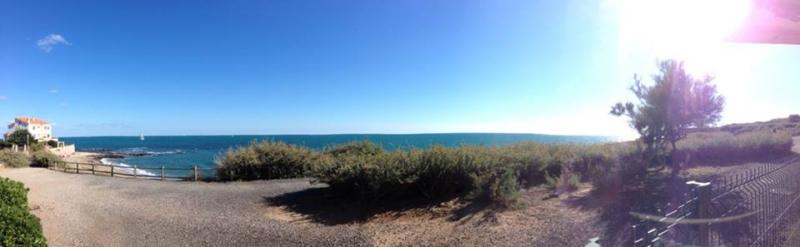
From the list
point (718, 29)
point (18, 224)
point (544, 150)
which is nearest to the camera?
point (718, 29)

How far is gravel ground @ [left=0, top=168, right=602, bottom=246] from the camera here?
542 centimetres

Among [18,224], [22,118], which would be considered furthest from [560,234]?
[22,118]

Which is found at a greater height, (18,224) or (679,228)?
(679,228)

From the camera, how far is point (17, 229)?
15.9 ft

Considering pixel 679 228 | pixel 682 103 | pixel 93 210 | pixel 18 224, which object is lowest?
pixel 93 210

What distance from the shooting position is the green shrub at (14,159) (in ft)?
81.3

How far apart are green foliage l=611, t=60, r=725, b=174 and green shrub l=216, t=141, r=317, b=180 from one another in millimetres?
11636

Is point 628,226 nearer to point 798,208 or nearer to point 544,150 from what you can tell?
point 798,208

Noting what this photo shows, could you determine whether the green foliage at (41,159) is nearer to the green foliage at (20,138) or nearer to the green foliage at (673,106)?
the green foliage at (20,138)

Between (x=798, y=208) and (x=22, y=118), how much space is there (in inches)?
3490

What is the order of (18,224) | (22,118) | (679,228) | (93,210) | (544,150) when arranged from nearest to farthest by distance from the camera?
1. (679,228)
2. (18,224)
3. (93,210)
4. (544,150)
5. (22,118)

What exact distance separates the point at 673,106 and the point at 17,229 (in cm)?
1390

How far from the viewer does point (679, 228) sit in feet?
10.3

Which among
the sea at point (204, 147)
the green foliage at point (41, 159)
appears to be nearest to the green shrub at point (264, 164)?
the sea at point (204, 147)
